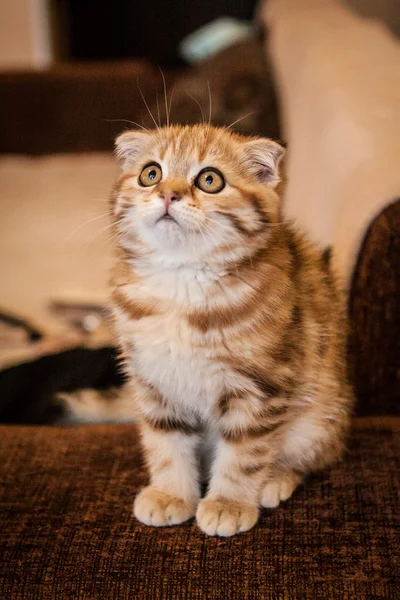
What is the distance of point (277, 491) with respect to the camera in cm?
96

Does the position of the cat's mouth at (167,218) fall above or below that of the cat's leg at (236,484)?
above

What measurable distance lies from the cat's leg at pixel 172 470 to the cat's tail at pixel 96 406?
230mm

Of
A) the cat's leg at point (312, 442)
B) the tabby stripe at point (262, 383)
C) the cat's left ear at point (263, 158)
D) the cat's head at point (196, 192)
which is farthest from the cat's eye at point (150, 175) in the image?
the cat's leg at point (312, 442)

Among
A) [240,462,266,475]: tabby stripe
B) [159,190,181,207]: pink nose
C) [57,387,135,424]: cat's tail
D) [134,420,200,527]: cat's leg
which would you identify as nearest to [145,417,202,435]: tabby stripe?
[134,420,200,527]: cat's leg

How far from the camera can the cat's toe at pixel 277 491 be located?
95 cm

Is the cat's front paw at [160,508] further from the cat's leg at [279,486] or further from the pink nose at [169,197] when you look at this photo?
the pink nose at [169,197]

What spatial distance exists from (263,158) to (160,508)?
528 millimetres

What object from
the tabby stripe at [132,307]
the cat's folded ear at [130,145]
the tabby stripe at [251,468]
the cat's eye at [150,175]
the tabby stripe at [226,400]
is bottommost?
the tabby stripe at [251,468]

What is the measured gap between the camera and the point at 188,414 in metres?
0.99

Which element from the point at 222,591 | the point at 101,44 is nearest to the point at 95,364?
the point at 222,591

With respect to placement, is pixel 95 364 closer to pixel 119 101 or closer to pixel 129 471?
pixel 129 471

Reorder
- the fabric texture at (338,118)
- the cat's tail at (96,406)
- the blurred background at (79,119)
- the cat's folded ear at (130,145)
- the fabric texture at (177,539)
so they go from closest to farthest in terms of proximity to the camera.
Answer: the fabric texture at (177,539) → the cat's folded ear at (130,145) → the fabric texture at (338,118) → the cat's tail at (96,406) → the blurred background at (79,119)

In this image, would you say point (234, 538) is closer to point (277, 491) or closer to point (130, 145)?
point (277, 491)

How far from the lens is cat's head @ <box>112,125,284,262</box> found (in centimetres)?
87
